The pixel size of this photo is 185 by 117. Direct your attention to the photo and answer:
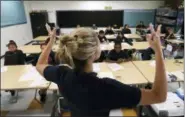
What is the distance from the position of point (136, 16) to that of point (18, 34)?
5681mm

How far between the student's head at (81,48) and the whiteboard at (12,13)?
20.4 ft

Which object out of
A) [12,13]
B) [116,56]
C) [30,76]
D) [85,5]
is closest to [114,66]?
[116,56]

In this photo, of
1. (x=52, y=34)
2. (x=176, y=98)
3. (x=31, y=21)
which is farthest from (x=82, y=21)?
(x=52, y=34)

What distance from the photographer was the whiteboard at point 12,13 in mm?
6582

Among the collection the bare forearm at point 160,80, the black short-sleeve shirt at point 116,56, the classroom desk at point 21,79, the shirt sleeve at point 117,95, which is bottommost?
the classroom desk at point 21,79

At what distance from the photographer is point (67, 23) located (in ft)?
30.9

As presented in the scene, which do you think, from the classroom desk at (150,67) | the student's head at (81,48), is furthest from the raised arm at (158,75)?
the classroom desk at (150,67)

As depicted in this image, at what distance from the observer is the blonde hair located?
89 cm

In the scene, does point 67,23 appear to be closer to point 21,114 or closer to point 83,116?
point 21,114

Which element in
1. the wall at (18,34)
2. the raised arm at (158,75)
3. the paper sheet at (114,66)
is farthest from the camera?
the wall at (18,34)

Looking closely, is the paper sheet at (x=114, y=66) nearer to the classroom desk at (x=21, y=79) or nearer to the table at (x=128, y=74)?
the table at (x=128, y=74)

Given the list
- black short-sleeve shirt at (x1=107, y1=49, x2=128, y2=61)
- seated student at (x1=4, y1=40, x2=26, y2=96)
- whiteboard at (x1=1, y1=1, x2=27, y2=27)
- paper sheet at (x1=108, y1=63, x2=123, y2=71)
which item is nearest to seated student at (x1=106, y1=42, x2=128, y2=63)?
black short-sleeve shirt at (x1=107, y1=49, x2=128, y2=61)

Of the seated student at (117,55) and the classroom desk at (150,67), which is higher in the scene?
the seated student at (117,55)

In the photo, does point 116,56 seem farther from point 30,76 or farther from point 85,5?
point 85,5
